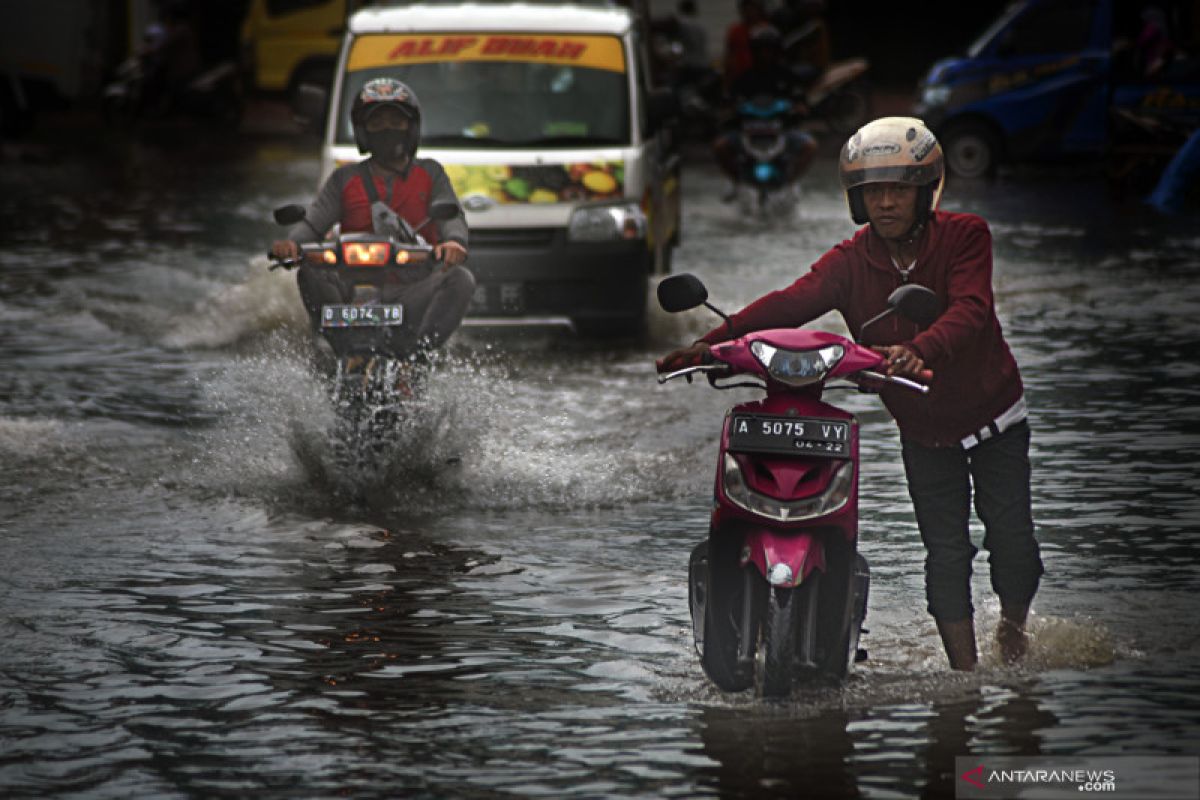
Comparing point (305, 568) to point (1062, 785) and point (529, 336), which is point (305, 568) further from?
point (529, 336)

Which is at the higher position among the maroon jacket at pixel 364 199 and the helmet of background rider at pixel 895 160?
the helmet of background rider at pixel 895 160

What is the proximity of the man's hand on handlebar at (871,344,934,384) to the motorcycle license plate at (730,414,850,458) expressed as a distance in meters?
0.21

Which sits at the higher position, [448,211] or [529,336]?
[448,211]

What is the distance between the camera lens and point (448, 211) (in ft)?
33.1

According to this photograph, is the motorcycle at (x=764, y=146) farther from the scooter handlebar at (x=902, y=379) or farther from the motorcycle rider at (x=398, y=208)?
the scooter handlebar at (x=902, y=379)

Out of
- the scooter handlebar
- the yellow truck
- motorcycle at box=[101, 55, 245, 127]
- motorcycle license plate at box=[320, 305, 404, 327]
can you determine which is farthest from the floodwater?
motorcycle at box=[101, 55, 245, 127]

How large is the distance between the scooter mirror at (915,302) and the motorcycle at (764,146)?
53.8ft

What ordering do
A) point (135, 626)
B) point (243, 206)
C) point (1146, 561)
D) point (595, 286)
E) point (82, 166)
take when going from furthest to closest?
point (82, 166) < point (243, 206) < point (595, 286) < point (1146, 561) < point (135, 626)

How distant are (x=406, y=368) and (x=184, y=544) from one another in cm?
157

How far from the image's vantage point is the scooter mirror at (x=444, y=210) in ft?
33.0

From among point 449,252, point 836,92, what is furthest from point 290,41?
point 449,252

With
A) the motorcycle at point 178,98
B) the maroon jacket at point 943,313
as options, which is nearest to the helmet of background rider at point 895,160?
the maroon jacket at point 943,313

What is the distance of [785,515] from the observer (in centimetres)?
618

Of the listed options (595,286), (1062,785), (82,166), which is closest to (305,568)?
(1062,785)
